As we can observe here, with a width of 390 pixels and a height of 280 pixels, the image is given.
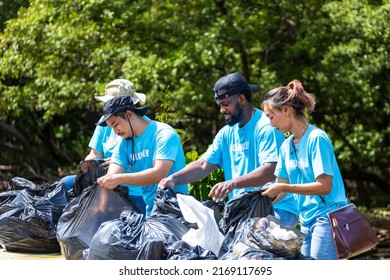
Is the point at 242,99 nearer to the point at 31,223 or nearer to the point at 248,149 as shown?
the point at 248,149

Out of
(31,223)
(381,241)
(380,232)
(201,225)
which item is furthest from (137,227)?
(380,232)

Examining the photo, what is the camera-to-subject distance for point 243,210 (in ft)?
20.2

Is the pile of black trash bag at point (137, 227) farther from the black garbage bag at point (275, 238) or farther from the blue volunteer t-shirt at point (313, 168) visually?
the blue volunteer t-shirt at point (313, 168)

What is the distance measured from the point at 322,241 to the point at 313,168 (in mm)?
414

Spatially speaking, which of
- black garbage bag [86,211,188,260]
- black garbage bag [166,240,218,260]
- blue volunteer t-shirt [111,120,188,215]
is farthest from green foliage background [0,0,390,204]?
black garbage bag [166,240,218,260]

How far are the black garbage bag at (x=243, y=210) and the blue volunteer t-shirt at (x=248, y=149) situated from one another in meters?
0.16

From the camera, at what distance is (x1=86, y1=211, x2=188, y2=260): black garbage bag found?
6.25 meters

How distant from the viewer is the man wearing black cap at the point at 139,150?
681cm

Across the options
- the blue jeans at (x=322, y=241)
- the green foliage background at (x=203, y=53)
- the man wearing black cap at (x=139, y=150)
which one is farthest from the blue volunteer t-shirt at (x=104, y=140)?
the green foliage background at (x=203, y=53)

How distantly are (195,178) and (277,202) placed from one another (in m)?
0.61

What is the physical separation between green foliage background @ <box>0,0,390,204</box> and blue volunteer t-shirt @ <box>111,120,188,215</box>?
17.4ft

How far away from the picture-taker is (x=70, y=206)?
7258 mm

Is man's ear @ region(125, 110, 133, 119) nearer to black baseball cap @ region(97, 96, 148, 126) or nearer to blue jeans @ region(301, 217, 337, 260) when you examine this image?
black baseball cap @ region(97, 96, 148, 126)
